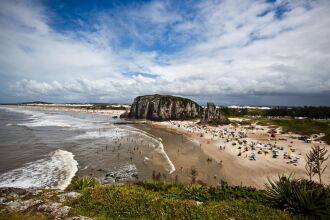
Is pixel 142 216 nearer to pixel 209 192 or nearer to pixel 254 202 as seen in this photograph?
pixel 209 192

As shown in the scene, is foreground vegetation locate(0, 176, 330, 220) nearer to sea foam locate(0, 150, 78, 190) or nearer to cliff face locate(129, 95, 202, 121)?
sea foam locate(0, 150, 78, 190)

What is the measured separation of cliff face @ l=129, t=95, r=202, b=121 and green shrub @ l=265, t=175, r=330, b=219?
90685 mm

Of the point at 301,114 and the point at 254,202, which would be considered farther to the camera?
the point at 301,114

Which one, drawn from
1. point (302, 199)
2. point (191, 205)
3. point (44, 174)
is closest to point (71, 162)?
point (44, 174)

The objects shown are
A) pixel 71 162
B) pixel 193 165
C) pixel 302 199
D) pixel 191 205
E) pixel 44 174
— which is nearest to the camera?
pixel 302 199

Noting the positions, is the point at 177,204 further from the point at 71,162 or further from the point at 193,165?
the point at 71,162

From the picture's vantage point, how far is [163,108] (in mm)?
102375

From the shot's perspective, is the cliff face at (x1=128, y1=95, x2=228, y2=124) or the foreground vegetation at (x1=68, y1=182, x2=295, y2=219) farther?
the cliff face at (x1=128, y1=95, x2=228, y2=124)

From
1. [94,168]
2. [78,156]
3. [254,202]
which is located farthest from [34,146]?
[254,202]

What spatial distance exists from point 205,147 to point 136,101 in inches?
2870

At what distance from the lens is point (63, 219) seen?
8.76 metres

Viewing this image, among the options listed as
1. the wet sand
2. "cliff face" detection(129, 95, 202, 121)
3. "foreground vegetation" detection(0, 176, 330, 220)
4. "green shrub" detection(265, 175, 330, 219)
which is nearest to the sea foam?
"foreground vegetation" detection(0, 176, 330, 220)

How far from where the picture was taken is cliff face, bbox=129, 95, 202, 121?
102m

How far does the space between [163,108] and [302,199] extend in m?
93.5
